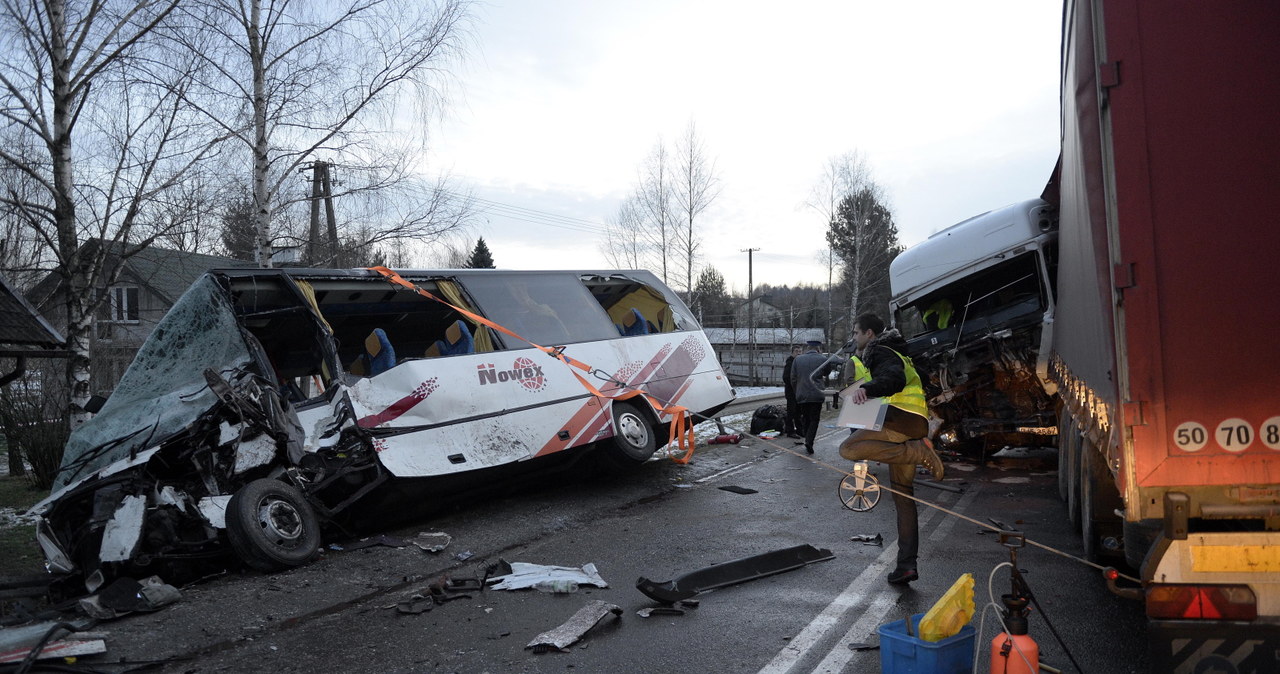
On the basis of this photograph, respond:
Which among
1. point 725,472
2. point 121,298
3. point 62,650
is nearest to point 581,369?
point 725,472

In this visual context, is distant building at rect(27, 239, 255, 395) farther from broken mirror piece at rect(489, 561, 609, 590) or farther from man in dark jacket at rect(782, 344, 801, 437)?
man in dark jacket at rect(782, 344, 801, 437)

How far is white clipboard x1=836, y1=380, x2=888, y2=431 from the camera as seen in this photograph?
5996 mm

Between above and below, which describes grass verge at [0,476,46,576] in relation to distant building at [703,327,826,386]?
below

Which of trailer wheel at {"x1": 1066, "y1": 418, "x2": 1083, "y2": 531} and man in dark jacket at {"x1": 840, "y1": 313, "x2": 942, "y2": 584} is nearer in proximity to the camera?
man in dark jacket at {"x1": 840, "y1": 313, "x2": 942, "y2": 584}

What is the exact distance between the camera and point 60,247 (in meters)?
10.1

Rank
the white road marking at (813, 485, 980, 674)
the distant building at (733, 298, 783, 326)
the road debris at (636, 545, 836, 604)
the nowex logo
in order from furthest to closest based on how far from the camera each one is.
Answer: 1. the distant building at (733, 298, 783, 326)
2. the nowex logo
3. the road debris at (636, 545, 836, 604)
4. the white road marking at (813, 485, 980, 674)

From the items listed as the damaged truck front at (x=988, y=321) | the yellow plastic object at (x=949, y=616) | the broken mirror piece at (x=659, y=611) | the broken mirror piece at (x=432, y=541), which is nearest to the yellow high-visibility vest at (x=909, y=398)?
the broken mirror piece at (x=659, y=611)

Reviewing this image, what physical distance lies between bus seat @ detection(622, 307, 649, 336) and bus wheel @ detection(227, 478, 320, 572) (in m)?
4.74

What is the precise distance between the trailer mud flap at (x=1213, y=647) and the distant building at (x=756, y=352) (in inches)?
1140

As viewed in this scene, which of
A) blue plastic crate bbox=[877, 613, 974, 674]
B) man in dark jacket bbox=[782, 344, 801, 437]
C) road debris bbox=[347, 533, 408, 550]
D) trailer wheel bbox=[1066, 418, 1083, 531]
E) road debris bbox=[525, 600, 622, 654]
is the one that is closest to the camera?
blue plastic crate bbox=[877, 613, 974, 674]

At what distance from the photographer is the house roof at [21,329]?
26.7ft

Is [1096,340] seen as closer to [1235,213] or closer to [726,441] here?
[1235,213]

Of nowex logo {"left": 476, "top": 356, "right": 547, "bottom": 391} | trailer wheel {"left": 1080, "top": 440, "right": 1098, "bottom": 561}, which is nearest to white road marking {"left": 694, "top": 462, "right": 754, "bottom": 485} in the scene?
nowex logo {"left": 476, "top": 356, "right": 547, "bottom": 391}

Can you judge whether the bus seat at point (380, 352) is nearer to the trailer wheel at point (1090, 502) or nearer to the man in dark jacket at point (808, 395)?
the trailer wheel at point (1090, 502)
